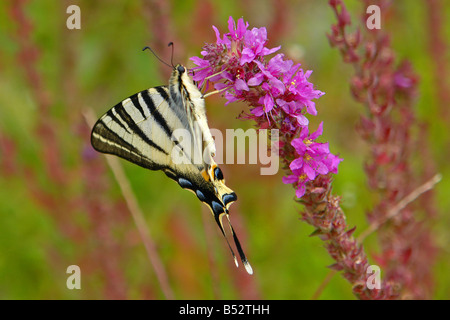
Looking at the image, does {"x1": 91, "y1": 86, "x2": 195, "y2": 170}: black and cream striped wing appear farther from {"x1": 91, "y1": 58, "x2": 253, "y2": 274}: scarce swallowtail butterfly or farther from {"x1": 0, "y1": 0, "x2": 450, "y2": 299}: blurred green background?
{"x1": 0, "y1": 0, "x2": 450, "y2": 299}: blurred green background

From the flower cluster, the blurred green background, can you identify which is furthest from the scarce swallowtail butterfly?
the blurred green background

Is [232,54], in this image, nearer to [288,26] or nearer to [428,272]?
[428,272]

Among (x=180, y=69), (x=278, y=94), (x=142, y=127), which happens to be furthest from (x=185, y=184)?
(x=278, y=94)

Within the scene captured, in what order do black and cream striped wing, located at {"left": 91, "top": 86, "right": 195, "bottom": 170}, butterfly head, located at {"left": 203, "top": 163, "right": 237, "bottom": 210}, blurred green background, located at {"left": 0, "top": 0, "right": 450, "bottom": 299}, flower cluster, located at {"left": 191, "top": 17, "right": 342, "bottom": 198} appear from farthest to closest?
blurred green background, located at {"left": 0, "top": 0, "right": 450, "bottom": 299}
black and cream striped wing, located at {"left": 91, "top": 86, "right": 195, "bottom": 170}
butterfly head, located at {"left": 203, "top": 163, "right": 237, "bottom": 210}
flower cluster, located at {"left": 191, "top": 17, "right": 342, "bottom": 198}

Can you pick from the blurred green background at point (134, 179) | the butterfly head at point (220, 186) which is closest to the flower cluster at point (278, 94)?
the butterfly head at point (220, 186)

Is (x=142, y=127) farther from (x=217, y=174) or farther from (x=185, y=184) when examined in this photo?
(x=217, y=174)

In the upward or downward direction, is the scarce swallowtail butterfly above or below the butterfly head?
above
